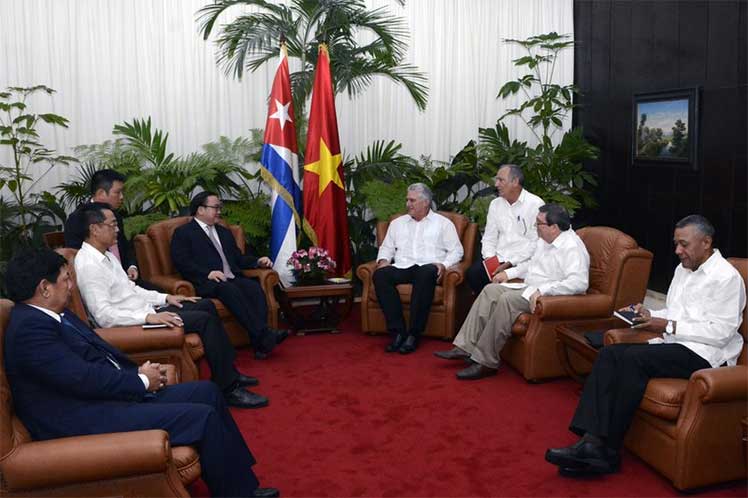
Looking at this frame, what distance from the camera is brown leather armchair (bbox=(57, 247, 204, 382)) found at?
3.86 metres

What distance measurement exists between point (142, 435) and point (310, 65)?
4.98 meters

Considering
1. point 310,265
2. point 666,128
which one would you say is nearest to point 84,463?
point 310,265

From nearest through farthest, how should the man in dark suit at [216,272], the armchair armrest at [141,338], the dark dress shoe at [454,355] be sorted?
1. the armchair armrest at [141,338]
2. the dark dress shoe at [454,355]
3. the man in dark suit at [216,272]

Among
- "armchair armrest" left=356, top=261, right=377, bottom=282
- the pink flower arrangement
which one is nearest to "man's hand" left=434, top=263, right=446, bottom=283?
"armchair armrest" left=356, top=261, right=377, bottom=282

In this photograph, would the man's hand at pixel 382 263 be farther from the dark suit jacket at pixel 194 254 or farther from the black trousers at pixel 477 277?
the dark suit jacket at pixel 194 254

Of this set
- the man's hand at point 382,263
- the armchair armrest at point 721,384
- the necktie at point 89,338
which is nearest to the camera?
the necktie at point 89,338

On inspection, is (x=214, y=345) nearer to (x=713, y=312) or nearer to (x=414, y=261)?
(x=414, y=261)

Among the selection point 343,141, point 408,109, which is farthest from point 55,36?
point 408,109

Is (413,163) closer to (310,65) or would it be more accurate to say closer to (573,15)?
(310,65)

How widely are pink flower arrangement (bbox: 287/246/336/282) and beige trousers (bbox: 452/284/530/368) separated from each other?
148cm

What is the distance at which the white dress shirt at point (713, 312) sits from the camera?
3400 mm

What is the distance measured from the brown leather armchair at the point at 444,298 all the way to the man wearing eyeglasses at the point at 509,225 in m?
0.17

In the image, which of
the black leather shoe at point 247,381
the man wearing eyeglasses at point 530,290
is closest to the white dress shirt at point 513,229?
the man wearing eyeglasses at point 530,290

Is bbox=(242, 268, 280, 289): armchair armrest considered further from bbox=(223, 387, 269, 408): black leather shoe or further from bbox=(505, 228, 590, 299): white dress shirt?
bbox=(505, 228, 590, 299): white dress shirt
